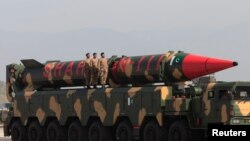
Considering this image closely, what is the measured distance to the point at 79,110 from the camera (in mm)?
22062

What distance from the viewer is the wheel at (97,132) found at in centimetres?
2127

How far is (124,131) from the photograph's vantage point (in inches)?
809

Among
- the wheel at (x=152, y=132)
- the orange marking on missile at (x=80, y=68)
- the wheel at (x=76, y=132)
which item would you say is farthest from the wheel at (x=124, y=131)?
the orange marking on missile at (x=80, y=68)

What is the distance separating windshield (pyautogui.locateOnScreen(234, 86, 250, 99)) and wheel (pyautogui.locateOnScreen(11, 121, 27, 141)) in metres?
10.1

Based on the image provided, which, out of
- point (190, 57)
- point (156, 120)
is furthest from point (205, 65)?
point (156, 120)

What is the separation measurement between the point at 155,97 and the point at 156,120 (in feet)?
2.43

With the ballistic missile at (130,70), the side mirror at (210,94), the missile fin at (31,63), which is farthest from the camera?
the missile fin at (31,63)

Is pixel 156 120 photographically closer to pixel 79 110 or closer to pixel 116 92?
pixel 116 92

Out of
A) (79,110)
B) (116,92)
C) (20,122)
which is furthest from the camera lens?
(20,122)

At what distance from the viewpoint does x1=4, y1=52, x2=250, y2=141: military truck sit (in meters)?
18.0

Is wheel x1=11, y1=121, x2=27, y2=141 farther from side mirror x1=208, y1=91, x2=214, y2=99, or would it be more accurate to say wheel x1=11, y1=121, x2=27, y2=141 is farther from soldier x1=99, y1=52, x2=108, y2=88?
side mirror x1=208, y1=91, x2=214, y2=99

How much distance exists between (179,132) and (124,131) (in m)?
2.63

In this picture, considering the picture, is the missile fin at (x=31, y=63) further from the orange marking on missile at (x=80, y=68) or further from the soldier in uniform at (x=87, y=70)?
the soldier in uniform at (x=87, y=70)

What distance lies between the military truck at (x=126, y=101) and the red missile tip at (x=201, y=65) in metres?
0.03
